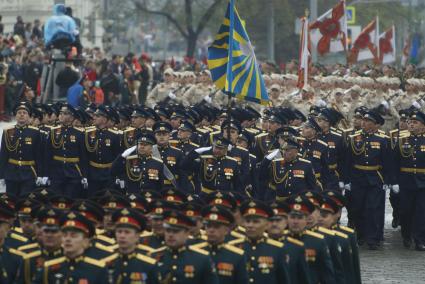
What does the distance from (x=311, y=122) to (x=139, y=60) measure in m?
23.6

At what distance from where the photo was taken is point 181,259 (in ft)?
42.9

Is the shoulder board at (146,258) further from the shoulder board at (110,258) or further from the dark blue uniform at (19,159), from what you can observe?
the dark blue uniform at (19,159)

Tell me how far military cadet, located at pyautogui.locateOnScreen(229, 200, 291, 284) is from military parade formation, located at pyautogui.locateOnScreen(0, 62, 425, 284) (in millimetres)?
12

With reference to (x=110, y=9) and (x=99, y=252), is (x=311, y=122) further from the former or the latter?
(x=110, y=9)

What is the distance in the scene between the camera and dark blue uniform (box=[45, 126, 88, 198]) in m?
22.0

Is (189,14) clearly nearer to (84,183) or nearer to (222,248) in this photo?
(84,183)

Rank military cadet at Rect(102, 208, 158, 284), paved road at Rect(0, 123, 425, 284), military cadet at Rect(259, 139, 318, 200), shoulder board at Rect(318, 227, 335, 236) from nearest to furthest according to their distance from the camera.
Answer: military cadet at Rect(102, 208, 158, 284) < shoulder board at Rect(318, 227, 335, 236) < paved road at Rect(0, 123, 425, 284) < military cadet at Rect(259, 139, 318, 200)

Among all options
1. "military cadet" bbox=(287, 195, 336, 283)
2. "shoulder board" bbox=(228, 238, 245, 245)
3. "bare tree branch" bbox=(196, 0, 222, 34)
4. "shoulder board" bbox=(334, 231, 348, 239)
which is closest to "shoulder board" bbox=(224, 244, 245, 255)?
"shoulder board" bbox=(228, 238, 245, 245)

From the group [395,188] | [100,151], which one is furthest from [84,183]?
[395,188]

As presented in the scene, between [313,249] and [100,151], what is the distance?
26.7ft

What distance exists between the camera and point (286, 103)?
31.1m

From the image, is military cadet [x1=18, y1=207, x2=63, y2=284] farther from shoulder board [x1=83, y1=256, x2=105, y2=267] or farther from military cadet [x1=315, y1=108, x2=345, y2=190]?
military cadet [x1=315, y1=108, x2=345, y2=190]

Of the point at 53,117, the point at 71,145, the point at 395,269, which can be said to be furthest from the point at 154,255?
the point at 53,117

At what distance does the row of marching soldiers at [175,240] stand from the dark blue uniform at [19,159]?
5.49m
